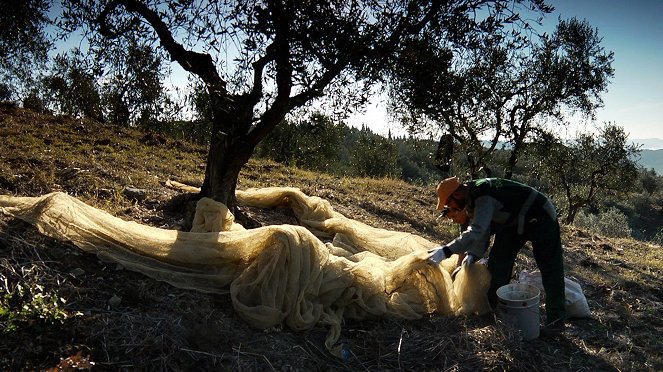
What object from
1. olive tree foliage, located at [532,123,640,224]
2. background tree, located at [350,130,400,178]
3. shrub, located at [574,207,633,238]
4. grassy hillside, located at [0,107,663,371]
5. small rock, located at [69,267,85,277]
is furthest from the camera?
background tree, located at [350,130,400,178]

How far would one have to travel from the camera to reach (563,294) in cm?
496

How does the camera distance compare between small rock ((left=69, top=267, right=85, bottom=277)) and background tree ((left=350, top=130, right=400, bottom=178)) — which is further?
background tree ((left=350, top=130, right=400, bottom=178))

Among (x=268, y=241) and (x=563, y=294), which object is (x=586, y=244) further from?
(x=268, y=241)

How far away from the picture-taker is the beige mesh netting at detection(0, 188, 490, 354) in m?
4.27

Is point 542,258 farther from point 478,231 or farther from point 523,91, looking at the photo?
point 523,91

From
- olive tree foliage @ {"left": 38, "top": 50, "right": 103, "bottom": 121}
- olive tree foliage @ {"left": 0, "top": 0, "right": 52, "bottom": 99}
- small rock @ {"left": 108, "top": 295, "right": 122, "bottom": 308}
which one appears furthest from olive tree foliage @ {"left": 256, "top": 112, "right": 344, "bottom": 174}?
small rock @ {"left": 108, "top": 295, "right": 122, "bottom": 308}

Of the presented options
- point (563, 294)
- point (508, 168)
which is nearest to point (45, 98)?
point (508, 168)

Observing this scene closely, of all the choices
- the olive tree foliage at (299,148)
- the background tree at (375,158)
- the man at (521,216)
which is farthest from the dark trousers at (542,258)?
the background tree at (375,158)

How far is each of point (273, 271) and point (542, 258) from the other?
2.71m

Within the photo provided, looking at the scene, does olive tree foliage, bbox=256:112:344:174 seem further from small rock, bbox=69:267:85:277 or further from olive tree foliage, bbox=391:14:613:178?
small rock, bbox=69:267:85:277

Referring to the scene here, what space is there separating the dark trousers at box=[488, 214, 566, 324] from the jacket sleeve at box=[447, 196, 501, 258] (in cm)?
39

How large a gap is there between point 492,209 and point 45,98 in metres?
20.7

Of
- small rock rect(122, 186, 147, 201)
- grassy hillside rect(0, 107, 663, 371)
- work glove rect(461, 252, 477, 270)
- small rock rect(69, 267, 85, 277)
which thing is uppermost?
small rock rect(122, 186, 147, 201)

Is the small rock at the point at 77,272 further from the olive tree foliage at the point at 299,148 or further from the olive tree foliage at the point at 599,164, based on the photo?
the olive tree foliage at the point at 299,148
